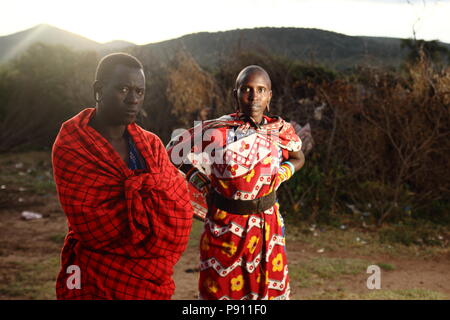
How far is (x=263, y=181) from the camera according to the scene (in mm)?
2732

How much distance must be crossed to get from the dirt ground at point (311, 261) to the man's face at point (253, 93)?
7.85 ft

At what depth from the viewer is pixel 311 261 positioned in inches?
211

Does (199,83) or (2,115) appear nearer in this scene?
(199,83)

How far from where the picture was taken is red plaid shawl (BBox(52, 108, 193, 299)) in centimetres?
186

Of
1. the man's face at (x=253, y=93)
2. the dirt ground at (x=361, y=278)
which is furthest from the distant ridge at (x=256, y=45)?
the man's face at (x=253, y=93)

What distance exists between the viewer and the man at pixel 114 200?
72.9 inches

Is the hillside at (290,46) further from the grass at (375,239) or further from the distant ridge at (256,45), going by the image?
the grass at (375,239)

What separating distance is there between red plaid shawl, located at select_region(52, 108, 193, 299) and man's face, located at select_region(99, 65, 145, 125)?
0.15 meters

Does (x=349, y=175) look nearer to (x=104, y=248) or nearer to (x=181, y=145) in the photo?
(x=181, y=145)

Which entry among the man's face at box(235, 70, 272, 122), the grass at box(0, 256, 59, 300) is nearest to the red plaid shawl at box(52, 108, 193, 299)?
the man's face at box(235, 70, 272, 122)

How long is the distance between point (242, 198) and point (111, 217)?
1006mm

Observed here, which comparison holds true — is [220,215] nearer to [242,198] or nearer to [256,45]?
[242,198]

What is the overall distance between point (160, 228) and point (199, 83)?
7.32 meters
